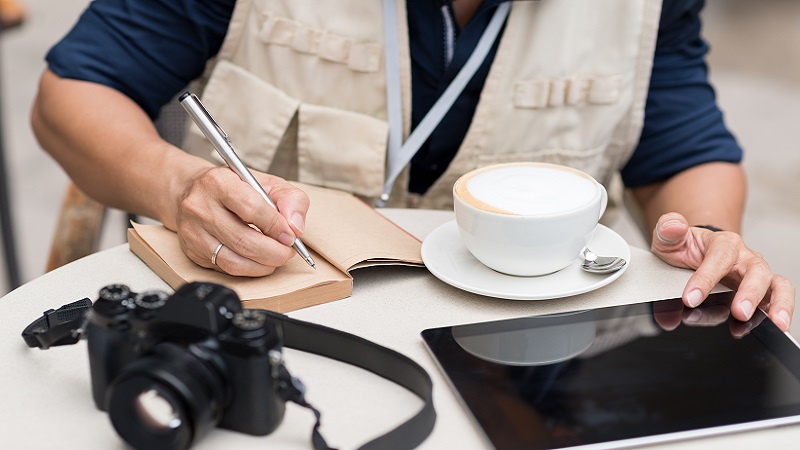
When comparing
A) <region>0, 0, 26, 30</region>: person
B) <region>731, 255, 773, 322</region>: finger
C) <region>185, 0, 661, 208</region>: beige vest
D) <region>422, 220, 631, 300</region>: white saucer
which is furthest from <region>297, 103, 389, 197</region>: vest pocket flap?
<region>0, 0, 26, 30</region>: person

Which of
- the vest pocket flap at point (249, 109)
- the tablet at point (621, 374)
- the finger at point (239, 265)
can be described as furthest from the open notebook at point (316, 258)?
the vest pocket flap at point (249, 109)

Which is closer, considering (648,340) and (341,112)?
(648,340)

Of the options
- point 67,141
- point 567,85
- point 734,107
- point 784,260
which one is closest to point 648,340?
point 567,85

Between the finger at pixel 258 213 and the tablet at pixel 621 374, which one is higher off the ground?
the finger at pixel 258 213

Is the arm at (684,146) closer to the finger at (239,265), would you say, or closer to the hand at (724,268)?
the hand at (724,268)

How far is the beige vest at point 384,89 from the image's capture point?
3.95 feet

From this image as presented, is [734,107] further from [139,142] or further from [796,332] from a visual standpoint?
[139,142]

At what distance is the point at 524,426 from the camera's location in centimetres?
64

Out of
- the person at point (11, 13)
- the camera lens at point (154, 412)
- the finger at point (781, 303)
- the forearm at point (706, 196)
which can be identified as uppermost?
the camera lens at point (154, 412)

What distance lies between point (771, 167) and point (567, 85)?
85.5 inches

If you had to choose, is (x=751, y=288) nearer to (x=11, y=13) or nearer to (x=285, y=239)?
(x=285, y=239)

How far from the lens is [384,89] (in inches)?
48.6

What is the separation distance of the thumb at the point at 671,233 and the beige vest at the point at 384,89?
1.17ft

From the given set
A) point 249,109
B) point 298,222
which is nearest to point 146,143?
point 249,109
